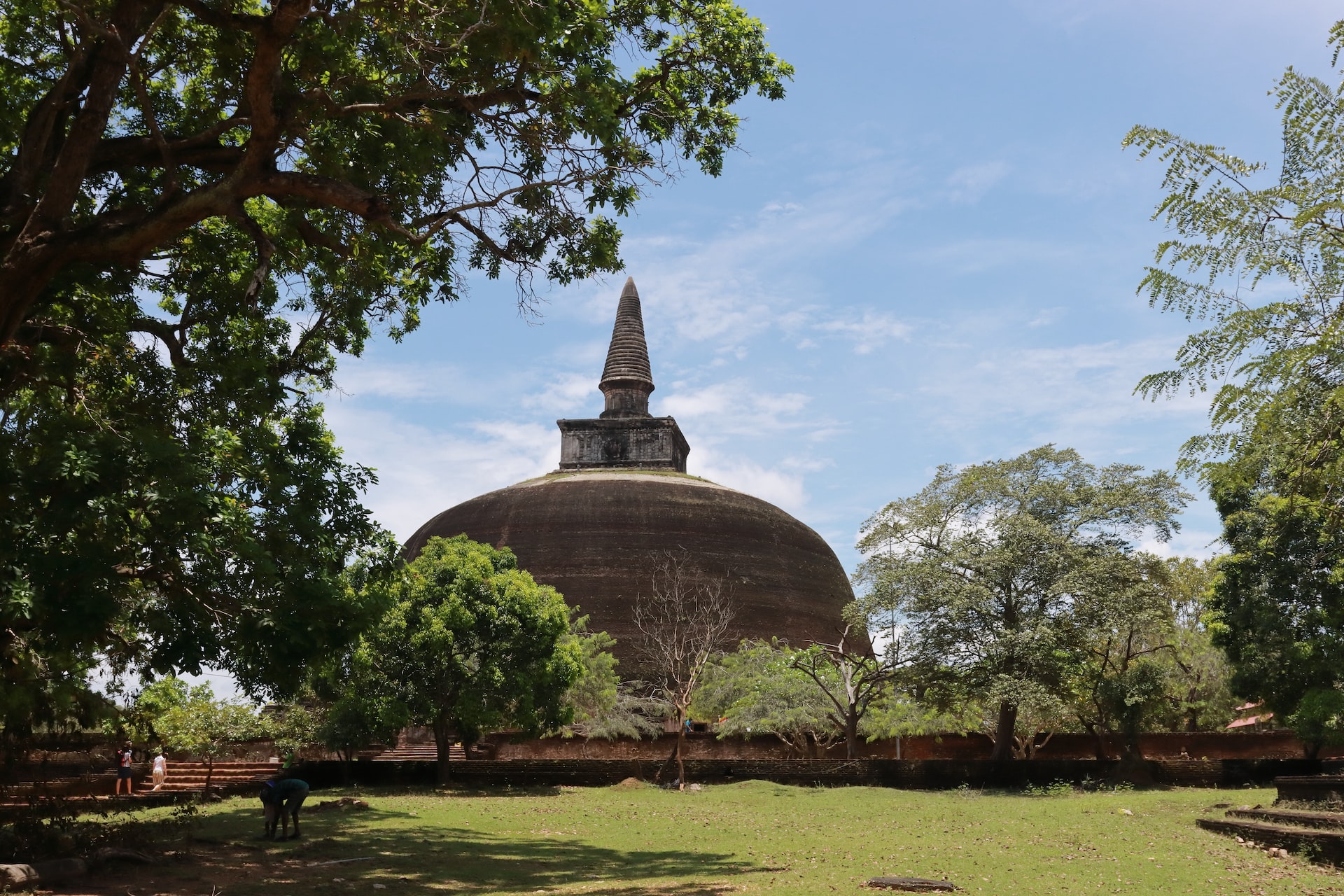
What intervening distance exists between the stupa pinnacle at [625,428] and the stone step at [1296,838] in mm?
37694

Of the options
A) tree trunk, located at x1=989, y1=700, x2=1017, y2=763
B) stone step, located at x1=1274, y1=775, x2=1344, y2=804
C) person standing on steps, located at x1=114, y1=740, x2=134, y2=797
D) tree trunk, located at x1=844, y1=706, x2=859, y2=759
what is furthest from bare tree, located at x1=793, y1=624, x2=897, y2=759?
person standing on steps, located at x1=114, y1=740, x2=134, y2=797

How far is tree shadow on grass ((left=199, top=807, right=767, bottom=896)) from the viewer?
9445 mm

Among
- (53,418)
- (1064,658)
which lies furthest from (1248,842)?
(53,418)

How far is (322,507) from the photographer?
10719mm

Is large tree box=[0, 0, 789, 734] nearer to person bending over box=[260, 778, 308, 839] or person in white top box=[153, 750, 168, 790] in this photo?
person bending over box=[260, 778, 308, 839]

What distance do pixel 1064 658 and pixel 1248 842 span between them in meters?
10.9

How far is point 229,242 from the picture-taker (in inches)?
504

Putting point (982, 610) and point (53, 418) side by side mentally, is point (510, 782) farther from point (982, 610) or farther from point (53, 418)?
point (53, 418)

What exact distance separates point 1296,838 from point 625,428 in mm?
40706

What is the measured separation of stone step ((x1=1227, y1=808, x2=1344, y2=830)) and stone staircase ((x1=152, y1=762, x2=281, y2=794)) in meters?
16.7

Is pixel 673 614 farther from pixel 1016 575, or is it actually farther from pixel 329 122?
pixel 329 122

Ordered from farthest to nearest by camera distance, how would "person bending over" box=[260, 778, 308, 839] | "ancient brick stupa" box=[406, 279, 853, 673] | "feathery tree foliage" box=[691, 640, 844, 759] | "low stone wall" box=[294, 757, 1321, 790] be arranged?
1. "ancient brick stupa" box=[406, 279, 853, 673]
2. "feathery tree foliage" box=[691, 640, 844, 759]
3. "low stone wall" box=[294, 757, 1321, 790]
4. "person bending over" box=[260, 778, 308, 839]

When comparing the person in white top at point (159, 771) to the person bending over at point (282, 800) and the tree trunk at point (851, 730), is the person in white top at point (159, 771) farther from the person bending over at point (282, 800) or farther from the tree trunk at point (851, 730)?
the tree trunk at point (851, 730)

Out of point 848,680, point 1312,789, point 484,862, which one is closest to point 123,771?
point 484,862
